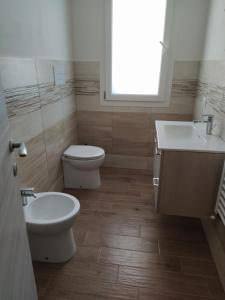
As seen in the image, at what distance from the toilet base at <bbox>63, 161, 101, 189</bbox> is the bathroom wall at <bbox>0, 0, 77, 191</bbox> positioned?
0.31ft

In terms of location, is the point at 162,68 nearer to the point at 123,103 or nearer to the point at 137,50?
the point at 137,50

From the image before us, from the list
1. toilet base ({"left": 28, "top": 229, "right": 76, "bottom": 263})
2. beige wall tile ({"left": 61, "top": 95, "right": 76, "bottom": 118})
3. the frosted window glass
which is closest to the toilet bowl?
toilet base ({"left": 28, "top": 229, "right": 76, "bottom": 263})

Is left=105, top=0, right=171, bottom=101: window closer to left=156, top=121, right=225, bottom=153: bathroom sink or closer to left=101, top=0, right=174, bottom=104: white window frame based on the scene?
left=101, top=0, right=174, bottom=104: white window frame

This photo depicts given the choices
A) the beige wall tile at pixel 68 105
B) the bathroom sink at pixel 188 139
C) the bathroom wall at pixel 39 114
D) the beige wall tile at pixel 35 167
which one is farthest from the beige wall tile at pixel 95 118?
the beige wall tile at pixel 35 167

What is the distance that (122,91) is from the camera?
2.80 m

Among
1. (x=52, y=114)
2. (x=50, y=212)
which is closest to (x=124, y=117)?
(x=52, y=114)

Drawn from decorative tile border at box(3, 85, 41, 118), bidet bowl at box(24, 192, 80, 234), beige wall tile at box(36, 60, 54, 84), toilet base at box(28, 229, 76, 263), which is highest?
beige wall tile at box(36, 60, 54, 84)

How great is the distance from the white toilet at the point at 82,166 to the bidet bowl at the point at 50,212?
0.71 metres

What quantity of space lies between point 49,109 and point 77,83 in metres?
0.92

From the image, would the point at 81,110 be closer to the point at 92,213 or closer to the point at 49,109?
the point at 49,109

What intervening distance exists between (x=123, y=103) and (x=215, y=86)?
1.21 meters

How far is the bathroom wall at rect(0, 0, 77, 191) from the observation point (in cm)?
145

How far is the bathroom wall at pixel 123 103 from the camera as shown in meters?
2.46

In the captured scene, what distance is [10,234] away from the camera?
86cm
